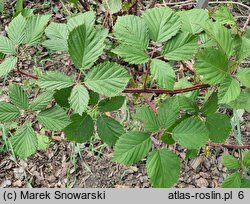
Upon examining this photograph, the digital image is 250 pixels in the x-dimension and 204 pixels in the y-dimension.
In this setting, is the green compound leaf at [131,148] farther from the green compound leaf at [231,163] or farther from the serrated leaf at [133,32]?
the green compound leaf at [231,163]

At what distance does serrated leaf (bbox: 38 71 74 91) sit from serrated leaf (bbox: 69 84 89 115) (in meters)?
0.03

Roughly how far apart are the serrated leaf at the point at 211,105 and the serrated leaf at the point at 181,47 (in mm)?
137

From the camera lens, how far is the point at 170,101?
913mm

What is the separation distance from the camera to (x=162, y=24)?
84cm

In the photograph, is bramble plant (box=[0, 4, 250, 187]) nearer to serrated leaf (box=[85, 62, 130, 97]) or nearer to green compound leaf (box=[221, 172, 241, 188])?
serrated leaf (box=[85, 62, 130, 97])

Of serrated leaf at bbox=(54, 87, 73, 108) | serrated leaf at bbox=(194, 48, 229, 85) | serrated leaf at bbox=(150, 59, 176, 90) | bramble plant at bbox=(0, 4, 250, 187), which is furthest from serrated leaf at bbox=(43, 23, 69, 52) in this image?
serrated leaf at bbox=(194, 48, 229, 85)

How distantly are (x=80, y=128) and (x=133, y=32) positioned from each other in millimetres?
265

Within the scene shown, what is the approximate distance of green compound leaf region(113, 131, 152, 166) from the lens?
851 mm

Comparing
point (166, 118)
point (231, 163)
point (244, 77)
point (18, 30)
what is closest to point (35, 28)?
point (18, 30)

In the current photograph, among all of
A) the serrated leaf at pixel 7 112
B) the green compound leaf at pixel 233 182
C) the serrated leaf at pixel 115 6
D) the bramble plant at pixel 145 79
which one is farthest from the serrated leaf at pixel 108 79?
the serrated leaf at pixel 115 6

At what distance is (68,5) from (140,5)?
1.49ft

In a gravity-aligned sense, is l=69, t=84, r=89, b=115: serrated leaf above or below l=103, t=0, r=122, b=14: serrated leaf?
below

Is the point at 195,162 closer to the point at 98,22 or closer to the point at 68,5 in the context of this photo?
the point at 98,22

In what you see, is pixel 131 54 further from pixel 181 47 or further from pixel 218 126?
pixel 218 126
